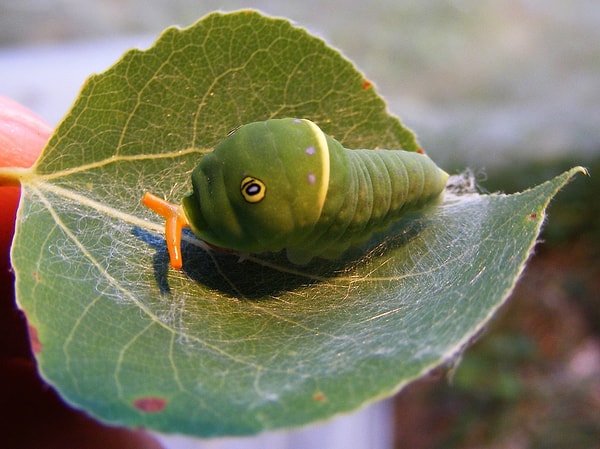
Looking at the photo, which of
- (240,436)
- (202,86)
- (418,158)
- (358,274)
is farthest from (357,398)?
(202,86)

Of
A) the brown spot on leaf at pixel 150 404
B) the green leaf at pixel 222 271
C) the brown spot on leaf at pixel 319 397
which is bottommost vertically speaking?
the brown spot on leaf at pixel 150 404

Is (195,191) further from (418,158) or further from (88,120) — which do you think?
(418,158)

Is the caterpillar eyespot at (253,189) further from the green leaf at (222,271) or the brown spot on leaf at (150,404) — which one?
the brown spot on leaf at (150,404)

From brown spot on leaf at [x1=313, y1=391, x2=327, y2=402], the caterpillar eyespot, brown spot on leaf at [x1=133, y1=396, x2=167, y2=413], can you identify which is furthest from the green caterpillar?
brown spot on leaf at [x1=313, y1=391, x2=327, y2=402]

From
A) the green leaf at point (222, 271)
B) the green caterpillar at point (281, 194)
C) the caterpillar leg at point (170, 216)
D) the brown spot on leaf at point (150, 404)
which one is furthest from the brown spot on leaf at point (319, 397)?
the caterpillar leg at point (170, 216)

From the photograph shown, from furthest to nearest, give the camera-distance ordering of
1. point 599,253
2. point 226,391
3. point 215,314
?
1. point 599,253
2. point 215,314
3. point 226,391

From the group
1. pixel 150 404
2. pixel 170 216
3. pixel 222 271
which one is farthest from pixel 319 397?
pixel 170 216
